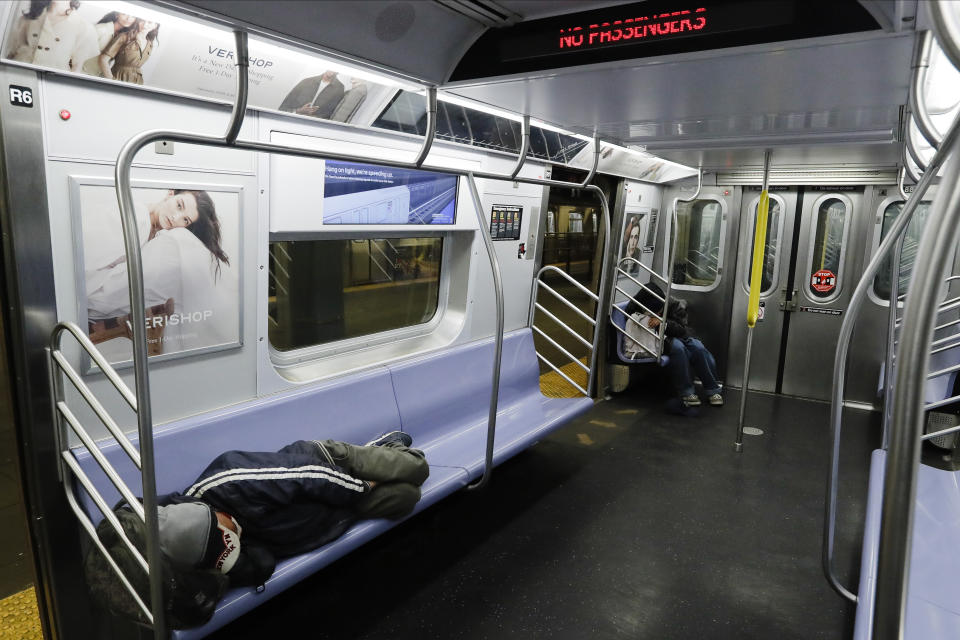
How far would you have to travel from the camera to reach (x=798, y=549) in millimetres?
3791

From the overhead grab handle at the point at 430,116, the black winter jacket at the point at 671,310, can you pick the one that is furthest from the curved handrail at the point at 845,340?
the black winter jacket at the point at 671,310

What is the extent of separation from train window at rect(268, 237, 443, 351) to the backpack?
1.44m

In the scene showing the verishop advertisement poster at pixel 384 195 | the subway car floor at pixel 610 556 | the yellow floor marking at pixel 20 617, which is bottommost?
the subway car floor at pixel 610 556

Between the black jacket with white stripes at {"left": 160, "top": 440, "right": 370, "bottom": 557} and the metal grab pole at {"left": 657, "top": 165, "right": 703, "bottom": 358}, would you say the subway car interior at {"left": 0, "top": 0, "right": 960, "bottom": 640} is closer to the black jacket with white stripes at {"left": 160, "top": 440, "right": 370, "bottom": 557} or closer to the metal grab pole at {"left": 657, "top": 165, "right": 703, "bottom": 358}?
the black jacket with white stripes at {"left": 160, "top": 440, "right": 370, "bottom": 557}

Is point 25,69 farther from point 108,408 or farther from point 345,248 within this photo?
point 345,248

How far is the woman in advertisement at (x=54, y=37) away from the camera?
73.6 inches

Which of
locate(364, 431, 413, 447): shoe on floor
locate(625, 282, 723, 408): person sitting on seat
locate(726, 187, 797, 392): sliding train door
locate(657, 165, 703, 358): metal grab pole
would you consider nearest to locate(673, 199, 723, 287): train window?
locate(657, 165, 703, 358): metal grab pole

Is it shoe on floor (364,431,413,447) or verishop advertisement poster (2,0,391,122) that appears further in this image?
shoe on floor (364,431,413,447)

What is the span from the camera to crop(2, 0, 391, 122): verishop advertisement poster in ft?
6.23

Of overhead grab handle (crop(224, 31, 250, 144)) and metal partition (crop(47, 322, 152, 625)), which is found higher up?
overhead grab handle (crop(224, 31, 250, 144))

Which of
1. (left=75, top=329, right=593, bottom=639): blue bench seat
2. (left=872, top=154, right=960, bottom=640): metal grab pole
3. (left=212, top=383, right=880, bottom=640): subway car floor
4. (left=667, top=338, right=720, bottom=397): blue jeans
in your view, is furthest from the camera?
(left=667, top=338, right=720, bottom=397): blue jeans

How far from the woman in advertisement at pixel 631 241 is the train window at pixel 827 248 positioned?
1.85m

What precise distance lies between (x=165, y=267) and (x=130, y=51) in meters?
0.86

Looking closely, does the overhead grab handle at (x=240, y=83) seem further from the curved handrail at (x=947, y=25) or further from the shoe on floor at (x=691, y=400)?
the shoe on floor at (x=691, y=400)
